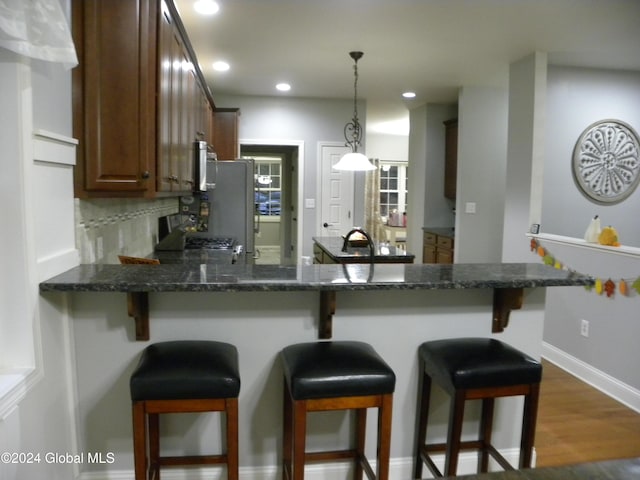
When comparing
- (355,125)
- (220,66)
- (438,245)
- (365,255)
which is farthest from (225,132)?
(438,245)

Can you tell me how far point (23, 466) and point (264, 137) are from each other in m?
5.07

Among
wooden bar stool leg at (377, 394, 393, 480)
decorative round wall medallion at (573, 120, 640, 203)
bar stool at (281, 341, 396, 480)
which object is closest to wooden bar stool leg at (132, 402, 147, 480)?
bar stool at (281, 341, 396, 480)

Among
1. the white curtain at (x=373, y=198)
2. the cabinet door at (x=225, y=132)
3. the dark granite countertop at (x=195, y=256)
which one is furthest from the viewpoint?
the white curtain at (x=373, y=198)

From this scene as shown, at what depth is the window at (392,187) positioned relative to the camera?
10.9m

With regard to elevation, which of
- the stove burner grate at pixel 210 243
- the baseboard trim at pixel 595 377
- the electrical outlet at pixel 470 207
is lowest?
the baseboard trim at pixel 595 377

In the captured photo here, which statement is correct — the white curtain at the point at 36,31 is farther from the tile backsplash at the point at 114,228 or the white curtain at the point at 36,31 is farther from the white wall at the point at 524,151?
the white wall at the point at 524,151

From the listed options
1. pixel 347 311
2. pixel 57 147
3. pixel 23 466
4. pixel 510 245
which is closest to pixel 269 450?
pixel 347 311

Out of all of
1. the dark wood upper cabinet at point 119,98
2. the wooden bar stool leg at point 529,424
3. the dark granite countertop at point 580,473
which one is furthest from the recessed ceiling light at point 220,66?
the dark granite countertop at point 580,473

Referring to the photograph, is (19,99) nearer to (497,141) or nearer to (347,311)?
(347,311)

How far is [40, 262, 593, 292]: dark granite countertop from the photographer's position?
1645 mm

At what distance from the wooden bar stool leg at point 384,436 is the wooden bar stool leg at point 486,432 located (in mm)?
669

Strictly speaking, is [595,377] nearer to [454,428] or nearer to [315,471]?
[454,428]

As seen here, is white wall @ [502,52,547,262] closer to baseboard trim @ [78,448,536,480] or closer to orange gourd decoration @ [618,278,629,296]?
orange gourd decoration @ [618,278,629,296]

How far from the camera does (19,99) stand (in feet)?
4.76
